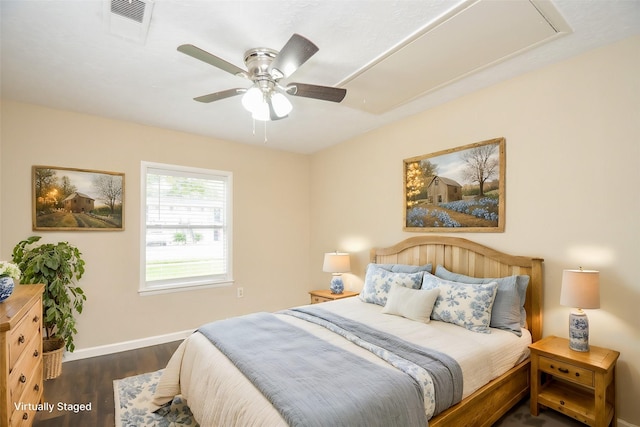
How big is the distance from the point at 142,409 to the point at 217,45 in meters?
2.67

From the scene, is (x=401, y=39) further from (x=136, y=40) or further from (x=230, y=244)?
(x=230, y=244)

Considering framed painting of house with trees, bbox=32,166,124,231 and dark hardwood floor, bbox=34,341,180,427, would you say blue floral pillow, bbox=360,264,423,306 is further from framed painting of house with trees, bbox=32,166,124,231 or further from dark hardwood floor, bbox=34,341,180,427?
framed painting of house with trees, bbox=32,166,124,231

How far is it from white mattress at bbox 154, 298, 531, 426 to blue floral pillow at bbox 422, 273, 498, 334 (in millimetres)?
64

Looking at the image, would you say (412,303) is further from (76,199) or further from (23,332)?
(76,199)

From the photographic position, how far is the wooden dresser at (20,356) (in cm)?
151

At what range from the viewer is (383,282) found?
10.4 feet

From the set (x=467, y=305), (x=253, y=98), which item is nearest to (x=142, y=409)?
(x=253, y=98)

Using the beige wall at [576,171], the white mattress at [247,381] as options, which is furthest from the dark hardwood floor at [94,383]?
the beige wall at [576,171]

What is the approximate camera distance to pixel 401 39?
2.04m

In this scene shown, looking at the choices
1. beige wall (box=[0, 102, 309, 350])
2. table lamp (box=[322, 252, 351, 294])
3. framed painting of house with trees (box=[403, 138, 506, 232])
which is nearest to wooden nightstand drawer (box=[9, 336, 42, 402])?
beige wall (box=[0, 102, 309, 350])

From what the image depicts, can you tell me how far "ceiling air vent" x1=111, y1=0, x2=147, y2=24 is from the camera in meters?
1.71

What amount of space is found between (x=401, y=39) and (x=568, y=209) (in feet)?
5.70

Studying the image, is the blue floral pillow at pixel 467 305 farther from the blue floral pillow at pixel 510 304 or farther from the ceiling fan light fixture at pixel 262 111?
the ceiling fan light fixture at pixel 262 111

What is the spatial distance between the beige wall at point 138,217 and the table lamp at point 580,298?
349 centimetres
